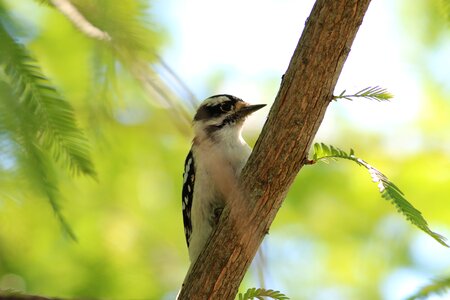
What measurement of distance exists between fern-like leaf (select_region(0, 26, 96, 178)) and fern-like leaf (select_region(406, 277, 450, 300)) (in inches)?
69.3

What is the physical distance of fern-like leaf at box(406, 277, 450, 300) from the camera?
329 centimetres

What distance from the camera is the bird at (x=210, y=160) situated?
5500 millimetres

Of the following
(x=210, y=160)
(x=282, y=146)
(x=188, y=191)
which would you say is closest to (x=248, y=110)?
(x=210, y=160)

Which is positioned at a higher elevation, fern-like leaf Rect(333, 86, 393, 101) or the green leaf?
fern-like leaf Rect(333, 86, 393, 101)

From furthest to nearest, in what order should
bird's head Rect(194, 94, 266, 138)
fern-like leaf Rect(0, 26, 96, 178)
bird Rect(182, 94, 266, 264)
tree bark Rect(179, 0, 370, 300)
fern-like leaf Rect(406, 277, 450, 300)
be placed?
bird's head Rect(194, 94, 266, 138)
bird Rect(182, 94, 266, 264)
tree bark Rect(179, 0, 370, 300)
fern-like leaf Rect(406, 277, 450, 300)
fern-like leaf Rect(0, 26, 96, 178)

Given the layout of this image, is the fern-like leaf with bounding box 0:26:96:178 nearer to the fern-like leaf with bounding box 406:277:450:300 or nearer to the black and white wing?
the fern-like leaf with bounding box 406:277:450:300

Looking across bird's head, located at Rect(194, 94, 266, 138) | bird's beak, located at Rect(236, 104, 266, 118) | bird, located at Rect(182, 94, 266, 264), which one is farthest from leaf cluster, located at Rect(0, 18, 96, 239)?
bird's beak, located at Rect(236, 104, 266, 118)

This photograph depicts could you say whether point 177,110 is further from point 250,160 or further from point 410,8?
point 410,8

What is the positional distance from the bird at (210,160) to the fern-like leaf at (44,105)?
2644 millimetres

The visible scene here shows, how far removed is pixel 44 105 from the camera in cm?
229

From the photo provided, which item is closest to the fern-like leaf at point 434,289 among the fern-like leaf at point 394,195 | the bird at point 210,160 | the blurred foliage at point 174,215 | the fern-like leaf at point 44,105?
the fern-like leaf at point 394,195

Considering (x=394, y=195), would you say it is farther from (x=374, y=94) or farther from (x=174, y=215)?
(x=174, y=215)

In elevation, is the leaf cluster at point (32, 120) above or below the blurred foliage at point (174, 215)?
below

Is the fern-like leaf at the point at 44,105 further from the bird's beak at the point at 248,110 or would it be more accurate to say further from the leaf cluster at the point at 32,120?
the bird's beak at the point at 248,110
